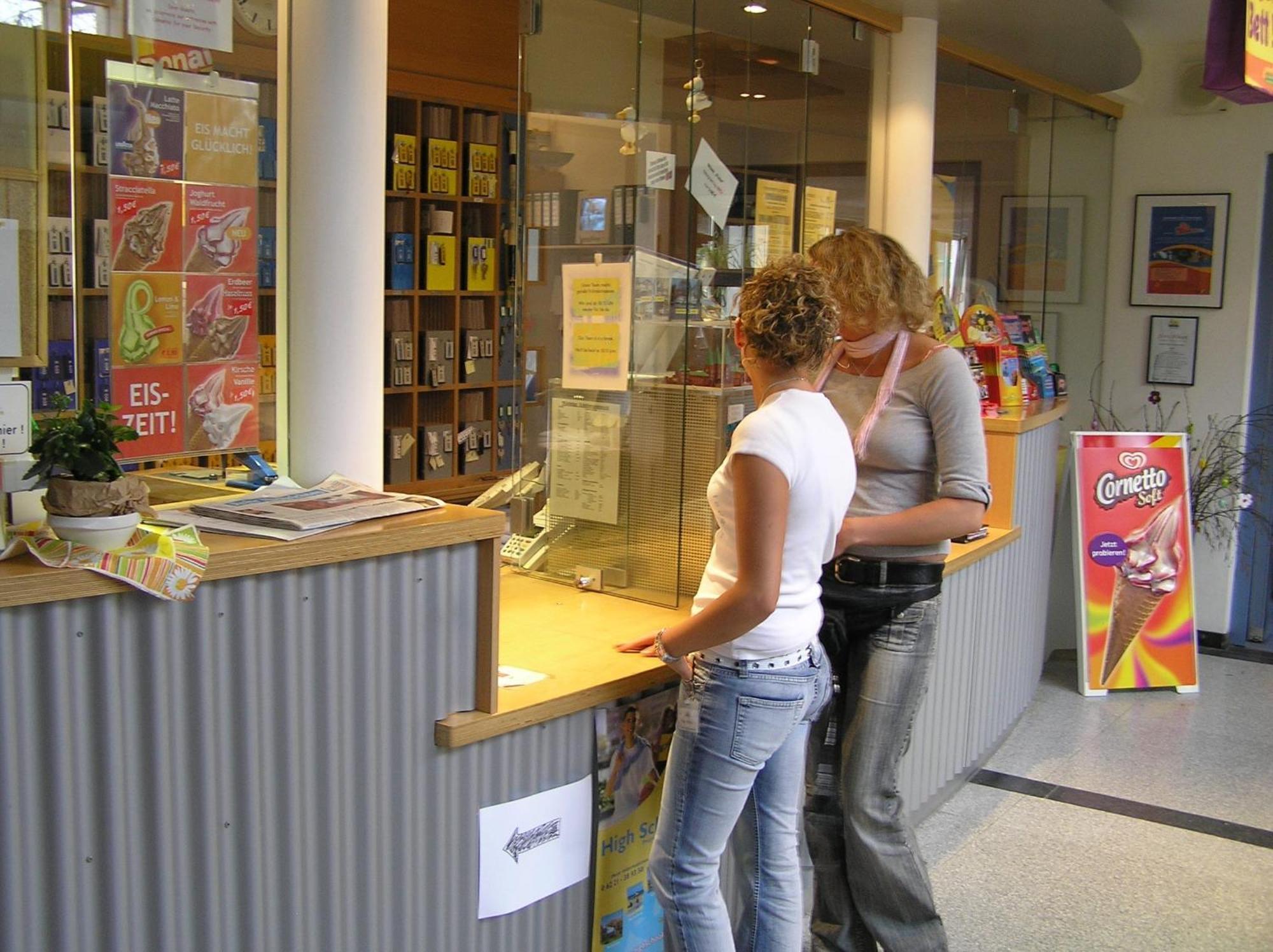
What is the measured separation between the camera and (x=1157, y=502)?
5699mm

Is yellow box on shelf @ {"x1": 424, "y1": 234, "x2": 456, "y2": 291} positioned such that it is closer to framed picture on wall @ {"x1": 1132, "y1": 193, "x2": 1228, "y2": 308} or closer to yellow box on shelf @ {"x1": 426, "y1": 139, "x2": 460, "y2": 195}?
yellow box on shelf @ {"x1": 426, "y1": 139, "x2": 460, "y2": 195}

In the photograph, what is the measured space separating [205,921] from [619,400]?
1.57 m

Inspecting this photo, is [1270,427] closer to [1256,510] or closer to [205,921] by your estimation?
[1256,510]

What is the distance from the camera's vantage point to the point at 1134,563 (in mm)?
5648

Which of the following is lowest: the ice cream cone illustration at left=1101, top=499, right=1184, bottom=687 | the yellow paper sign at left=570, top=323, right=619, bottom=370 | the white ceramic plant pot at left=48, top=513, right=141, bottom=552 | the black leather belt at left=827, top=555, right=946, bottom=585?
the ice cream cone illustration at left=1101, top=499, right=1184, bottom=687

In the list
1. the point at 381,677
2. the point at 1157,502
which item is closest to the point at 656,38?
the point at 381,677

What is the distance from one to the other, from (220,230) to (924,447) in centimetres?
141

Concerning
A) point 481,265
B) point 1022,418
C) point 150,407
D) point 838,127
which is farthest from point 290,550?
point 481,265

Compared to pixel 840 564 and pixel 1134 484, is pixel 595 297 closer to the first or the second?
pixel 840 564

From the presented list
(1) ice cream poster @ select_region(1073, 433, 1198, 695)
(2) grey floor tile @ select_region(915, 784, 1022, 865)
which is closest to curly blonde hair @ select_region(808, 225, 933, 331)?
(2) grey floor tile @ select_region(915, 784, 1022, 865)

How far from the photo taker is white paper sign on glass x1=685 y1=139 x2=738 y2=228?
3100 mm

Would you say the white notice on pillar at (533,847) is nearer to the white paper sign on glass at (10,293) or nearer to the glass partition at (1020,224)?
the white paper sign on glass at (10,293)

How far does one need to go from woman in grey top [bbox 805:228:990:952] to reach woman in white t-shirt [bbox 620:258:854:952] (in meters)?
0.35

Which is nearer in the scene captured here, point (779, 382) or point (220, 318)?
point (779, 382)
